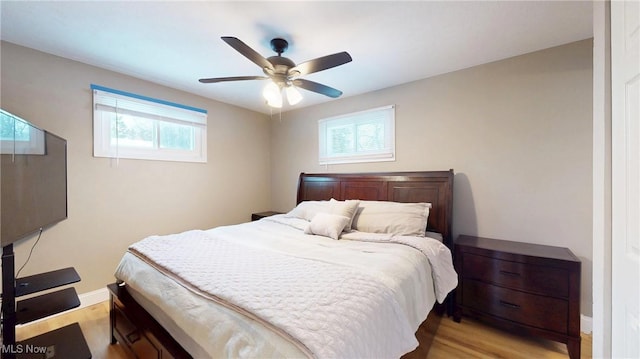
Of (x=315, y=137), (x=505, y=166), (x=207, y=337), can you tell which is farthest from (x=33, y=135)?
(x=505, y=166)

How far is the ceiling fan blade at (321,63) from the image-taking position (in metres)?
1.68

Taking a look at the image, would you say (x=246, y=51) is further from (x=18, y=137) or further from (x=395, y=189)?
(x=395, y=189)

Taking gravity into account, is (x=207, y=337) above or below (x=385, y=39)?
below

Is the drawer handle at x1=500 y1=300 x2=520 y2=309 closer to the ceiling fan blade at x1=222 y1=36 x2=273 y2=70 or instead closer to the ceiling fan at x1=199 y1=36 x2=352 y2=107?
the ceiling fan at x1=199 y1=36 x2=352 y2=107

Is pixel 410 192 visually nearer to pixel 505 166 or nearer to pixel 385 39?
pixel 505 166

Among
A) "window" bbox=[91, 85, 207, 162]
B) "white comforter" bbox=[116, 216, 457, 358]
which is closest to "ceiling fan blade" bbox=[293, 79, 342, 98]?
→ "white comforter" bbox=[116, 216, 457, 358]

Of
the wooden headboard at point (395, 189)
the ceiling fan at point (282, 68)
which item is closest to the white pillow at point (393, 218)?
the wooden headboard at point (395, 189)

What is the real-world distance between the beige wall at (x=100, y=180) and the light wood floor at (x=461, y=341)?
0.40 meters

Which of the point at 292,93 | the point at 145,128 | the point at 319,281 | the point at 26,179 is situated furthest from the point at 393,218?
the point at 145,128

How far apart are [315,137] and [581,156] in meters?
2.85

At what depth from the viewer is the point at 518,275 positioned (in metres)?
2.00

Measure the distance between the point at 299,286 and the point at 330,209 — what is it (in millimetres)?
1472

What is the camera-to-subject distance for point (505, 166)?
7.84 feet

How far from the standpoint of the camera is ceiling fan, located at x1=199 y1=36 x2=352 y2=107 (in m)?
1.68
